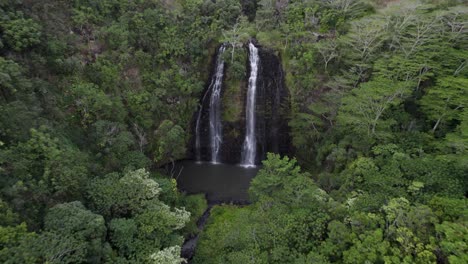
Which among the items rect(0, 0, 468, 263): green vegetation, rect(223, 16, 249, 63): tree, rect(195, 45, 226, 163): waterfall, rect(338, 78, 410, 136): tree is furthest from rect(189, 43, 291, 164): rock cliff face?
A: rect(338, 78, 410, 136): tree

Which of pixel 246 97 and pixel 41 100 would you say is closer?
pixel 41 100

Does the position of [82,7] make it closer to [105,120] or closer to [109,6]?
[109,6]

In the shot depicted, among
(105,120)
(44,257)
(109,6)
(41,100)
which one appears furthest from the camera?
(109,6)

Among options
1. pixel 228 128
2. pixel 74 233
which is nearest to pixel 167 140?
pixel 228 128

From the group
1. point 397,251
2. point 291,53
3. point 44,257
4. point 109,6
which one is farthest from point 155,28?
point 397,251

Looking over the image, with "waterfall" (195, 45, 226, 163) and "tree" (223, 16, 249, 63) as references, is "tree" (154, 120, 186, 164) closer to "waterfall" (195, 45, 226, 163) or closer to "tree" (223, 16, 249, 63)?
"waterfall" (195, 45, 226, 163)
